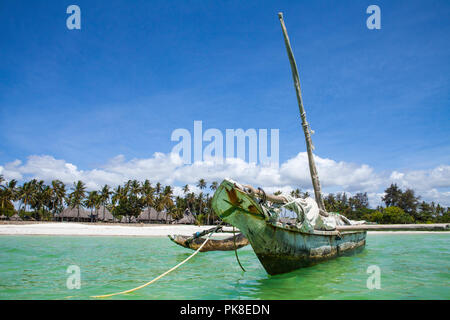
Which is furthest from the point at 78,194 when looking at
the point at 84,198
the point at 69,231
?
the point at 69,231

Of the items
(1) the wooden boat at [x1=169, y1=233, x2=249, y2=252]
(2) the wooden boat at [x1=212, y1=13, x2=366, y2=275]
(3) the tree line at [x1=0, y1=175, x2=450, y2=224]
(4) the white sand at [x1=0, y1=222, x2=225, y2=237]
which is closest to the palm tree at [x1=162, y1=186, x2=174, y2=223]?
(3) the tree line at [x1=0, y1=175, x2=450, y2=224]

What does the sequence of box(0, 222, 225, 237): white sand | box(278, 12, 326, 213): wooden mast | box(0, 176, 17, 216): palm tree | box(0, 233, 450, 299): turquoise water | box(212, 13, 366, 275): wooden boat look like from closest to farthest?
box(0, 233, 450, 299): turquoise water, box(212, 13, 366, 275): wooden boat, box(278, 12, 326, 213): wooden mast, box(0, 222, 225, 237): white sand, box(0, 176, 17, 216): palm tree

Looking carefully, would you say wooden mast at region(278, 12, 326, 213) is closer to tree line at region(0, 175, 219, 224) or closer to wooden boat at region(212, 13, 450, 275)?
wooden boat at region(212, 13, 450, 275)

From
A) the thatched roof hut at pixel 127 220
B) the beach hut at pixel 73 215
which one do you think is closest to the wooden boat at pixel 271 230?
the beach hut at pixel 73 215

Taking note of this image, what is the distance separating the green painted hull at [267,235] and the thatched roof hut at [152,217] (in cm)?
5408

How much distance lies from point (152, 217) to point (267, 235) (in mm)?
55633

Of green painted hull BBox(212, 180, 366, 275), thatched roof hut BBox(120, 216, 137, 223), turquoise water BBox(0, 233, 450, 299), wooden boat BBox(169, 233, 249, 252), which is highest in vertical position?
green painted hull BBox(212, 180, 366, 275)

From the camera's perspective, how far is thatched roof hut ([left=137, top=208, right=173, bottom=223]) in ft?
191

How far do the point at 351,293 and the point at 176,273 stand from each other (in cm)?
509

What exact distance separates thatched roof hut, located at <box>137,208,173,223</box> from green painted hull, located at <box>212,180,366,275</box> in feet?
177

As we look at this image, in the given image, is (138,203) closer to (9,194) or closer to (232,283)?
(9,194)

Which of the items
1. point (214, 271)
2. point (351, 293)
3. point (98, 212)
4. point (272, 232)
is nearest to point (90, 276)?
point (214, 271)

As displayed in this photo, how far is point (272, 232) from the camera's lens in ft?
21.7
